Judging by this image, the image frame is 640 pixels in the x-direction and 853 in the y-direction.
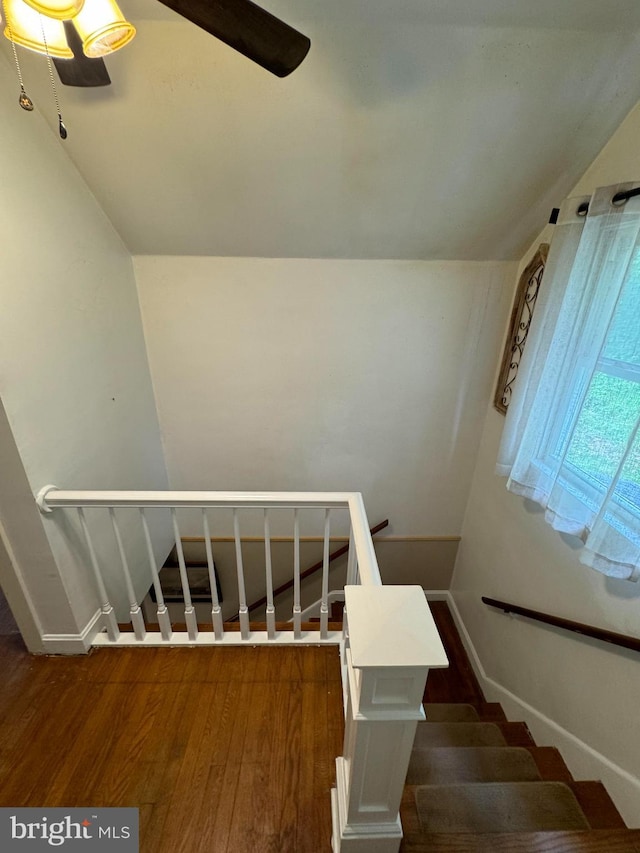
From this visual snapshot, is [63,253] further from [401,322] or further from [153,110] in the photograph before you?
[401,322]

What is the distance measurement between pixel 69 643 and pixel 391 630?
5.28 feet

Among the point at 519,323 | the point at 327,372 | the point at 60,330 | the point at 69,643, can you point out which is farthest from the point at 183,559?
the point at 519,323

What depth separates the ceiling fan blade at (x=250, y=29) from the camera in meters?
0.69

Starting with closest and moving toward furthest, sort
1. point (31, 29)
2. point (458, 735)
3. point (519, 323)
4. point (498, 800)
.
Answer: point (31, 29) < point (498, 800) < point (458, 735) < point (519, 323)

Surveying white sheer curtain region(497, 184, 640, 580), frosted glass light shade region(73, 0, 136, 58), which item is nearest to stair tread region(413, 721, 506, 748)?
white sheer curtain region(497, 184, 640, 580)

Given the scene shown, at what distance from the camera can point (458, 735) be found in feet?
5.54

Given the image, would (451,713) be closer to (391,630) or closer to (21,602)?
(391,630)

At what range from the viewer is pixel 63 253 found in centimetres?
146

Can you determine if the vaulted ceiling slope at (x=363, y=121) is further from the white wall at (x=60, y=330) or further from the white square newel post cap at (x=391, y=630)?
the white square newel post cap at (x=391, y=630)

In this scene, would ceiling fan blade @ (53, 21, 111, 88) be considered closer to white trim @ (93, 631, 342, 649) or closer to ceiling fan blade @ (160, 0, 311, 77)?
ceiling fan blade @ (160, 0, 311, 77)

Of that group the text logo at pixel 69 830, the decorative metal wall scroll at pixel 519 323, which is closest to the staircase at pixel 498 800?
the text logo at pixel 69 830

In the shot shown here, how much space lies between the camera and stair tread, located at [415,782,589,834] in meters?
1.11

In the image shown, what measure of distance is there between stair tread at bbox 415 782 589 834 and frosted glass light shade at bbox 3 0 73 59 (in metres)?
2.31

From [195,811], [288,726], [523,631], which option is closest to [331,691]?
[288,726]
